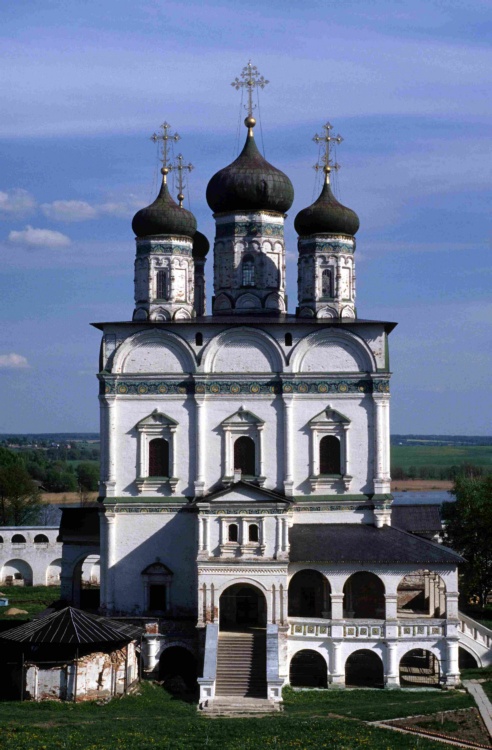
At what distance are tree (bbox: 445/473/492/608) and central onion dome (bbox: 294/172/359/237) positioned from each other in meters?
7.66

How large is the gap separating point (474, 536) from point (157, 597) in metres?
10.2

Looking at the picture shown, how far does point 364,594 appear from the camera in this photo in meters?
26.6

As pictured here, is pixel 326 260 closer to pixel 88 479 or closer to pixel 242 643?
pixel 242 643

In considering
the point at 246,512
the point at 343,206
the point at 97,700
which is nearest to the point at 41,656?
the point at 97,700

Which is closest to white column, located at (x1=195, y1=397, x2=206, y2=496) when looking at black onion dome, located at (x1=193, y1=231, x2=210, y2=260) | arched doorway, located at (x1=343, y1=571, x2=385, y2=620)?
arched doorway, located at (x1=343, y1=571, x2=385, y2=620)

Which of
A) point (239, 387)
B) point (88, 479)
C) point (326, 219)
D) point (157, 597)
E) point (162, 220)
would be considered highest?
point (326, 219)

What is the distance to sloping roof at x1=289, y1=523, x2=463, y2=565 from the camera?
24969 mm

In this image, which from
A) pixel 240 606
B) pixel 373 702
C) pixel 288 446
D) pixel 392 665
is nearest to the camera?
pixel 373 702

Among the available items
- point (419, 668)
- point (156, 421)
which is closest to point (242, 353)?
point (156, 421)

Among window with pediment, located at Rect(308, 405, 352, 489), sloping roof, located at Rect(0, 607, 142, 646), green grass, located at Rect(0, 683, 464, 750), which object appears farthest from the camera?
window with pediment, located at Rect(308, 405, 352, 489)

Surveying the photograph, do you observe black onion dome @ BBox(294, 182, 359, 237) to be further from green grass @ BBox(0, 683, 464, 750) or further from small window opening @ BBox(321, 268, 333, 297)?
green grass @ BBox(0, 683, 464, 750)

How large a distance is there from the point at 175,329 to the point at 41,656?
7.73 metres

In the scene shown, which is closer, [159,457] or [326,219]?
[159,457]

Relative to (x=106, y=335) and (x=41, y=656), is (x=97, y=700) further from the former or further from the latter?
(x=106, y=335)
